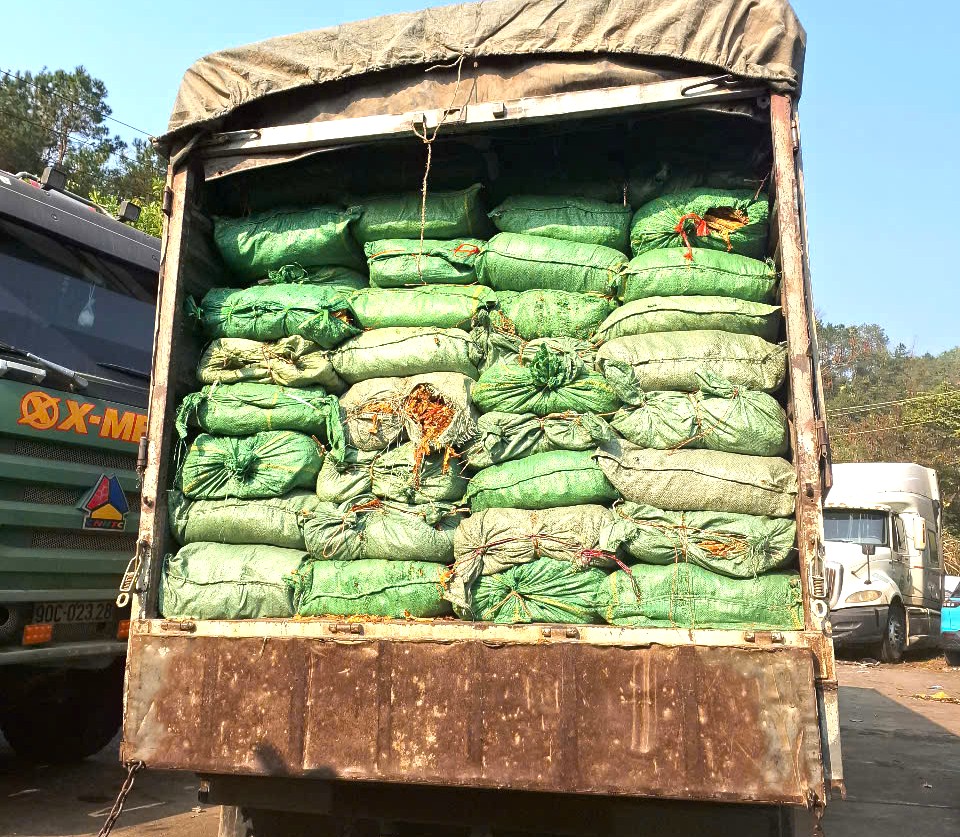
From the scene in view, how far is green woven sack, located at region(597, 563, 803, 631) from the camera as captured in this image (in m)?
2.95

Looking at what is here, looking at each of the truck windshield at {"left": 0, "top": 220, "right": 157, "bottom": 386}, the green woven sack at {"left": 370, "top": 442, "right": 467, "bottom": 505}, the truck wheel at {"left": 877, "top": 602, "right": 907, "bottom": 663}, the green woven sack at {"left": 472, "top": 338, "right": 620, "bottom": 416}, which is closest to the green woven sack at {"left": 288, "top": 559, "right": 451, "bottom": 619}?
the green woven sack at {"left": 370, "top": 442, "right": 467, "bottom": 505}

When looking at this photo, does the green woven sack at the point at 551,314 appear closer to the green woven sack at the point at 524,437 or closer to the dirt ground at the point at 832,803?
the green woven sack at the point at 524,437

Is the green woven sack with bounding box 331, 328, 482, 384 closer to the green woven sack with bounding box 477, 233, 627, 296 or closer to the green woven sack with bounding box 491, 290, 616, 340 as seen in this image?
the green woven sack with bounding box 491, 290, 616, 340

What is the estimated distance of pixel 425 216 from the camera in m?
3.80

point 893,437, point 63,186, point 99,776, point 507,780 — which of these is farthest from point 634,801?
point 893,437

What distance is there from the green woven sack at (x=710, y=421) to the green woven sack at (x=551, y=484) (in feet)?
0.70

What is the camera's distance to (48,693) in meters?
5.21

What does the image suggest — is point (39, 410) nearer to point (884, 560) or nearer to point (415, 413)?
point (415, 413)

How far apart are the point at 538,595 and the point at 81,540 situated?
2.67 metres

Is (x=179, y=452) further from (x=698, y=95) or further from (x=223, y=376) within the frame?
(x=698, y=95)

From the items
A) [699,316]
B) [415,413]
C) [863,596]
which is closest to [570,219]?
[699,316]

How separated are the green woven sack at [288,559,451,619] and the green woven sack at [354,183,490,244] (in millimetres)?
1435

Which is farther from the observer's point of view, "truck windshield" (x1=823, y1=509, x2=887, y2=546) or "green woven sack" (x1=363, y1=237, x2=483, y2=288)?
"truck windshield" (x1=823, y1=509, x2=887, y2=546)

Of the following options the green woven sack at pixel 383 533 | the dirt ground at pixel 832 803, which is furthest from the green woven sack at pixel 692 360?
the dirt ground at pixel 832 803
